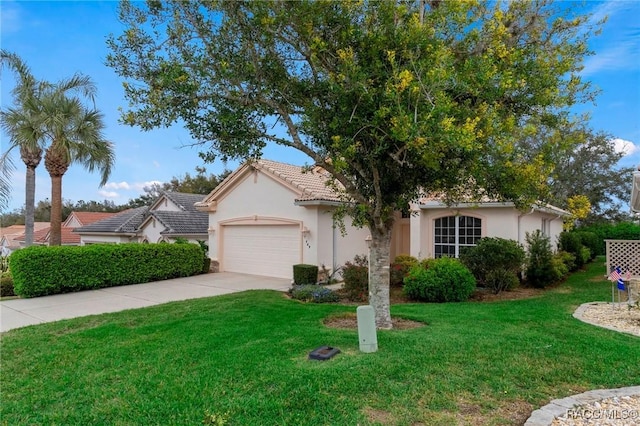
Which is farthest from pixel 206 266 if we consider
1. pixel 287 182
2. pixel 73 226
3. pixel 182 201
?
pixel 73 226

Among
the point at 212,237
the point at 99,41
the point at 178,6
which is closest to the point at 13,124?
the point at 212,237

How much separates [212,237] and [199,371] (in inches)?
570

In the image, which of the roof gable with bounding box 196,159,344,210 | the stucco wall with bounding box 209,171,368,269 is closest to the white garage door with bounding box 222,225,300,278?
the stucco wall with bounding box 209,171,368,269

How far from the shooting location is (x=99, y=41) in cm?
761

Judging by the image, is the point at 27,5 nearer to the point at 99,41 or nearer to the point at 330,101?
the point at 99,41

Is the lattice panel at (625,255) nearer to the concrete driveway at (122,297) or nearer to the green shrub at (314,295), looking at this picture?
the green shrub at (314,295)

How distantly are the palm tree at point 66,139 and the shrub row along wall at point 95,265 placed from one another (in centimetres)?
372

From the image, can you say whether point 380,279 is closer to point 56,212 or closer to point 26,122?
point 56,212

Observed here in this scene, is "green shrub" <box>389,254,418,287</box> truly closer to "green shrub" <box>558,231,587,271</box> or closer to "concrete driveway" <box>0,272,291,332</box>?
"concrete driveway" <box>0,272,291,332</box>

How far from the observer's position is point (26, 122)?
16.6 m

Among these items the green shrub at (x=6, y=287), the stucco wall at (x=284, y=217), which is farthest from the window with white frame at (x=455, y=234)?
the green shrub at (x=6, y=287)

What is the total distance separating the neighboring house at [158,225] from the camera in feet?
79.2

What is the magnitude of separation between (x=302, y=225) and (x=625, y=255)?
1134 centimetres

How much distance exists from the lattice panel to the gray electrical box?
11.6 m
